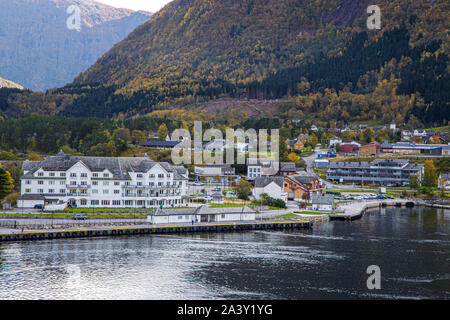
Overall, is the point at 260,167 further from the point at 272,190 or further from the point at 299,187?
the point at 272,190

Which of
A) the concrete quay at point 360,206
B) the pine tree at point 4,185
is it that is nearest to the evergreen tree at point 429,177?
the concrete quay at point 360,206

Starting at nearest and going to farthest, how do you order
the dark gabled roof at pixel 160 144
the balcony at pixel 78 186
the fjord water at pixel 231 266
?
the fjord water at pixel 231 266 → the balcony at pixel 78 186 → the dark gabled roof at pixel 160 144

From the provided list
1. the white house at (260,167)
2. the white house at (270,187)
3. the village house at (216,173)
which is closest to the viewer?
the white house at (270,187)

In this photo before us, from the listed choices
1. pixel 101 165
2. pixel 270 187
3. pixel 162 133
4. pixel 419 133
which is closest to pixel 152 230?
pixel 101 165

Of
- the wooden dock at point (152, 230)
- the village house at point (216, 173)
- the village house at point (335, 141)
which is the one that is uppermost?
the village house at point (335, 141)

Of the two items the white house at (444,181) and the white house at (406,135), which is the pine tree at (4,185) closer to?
the white house at (444,181)

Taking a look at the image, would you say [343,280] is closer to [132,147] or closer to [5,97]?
[132,147]

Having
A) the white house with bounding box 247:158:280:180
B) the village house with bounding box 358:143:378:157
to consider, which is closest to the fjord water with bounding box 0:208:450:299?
the white house with bounding box 247:158:280:180
